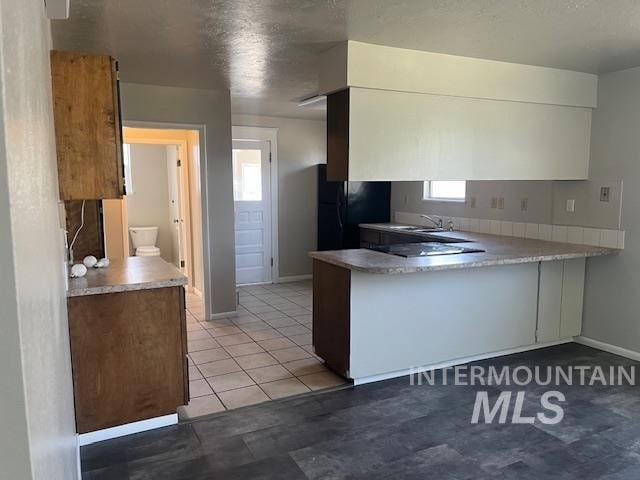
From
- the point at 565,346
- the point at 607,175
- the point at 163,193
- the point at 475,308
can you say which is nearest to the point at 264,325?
the point at 475,308

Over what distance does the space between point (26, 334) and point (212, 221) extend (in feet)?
14.9

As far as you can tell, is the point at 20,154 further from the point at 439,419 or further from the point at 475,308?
the point at 475,308

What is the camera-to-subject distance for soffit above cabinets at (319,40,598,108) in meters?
3.08

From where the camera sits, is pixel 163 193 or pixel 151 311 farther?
pixel 163 193

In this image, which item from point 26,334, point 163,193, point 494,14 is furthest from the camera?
point 163,193

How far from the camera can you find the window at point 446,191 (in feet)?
17.5

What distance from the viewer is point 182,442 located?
2680 mm

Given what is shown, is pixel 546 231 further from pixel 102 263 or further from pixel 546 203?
pixel 102 263

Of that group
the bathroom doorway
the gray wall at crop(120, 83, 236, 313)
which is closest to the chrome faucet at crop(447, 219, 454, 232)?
the gray wall at crop(120, 83, 236, 313)

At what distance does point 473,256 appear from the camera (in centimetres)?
356

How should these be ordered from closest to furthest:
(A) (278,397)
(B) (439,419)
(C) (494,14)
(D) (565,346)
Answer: (C) (494,14) → (B) (439,419) → (A) (278,397) → (D) (565,346)

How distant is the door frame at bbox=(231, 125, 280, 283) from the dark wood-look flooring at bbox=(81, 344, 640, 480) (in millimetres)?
3743

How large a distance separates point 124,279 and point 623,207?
148 inches

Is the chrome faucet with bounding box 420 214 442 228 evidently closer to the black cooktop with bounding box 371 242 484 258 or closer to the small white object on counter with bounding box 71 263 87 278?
the black cooktop with bounding box 371 242 484 258
